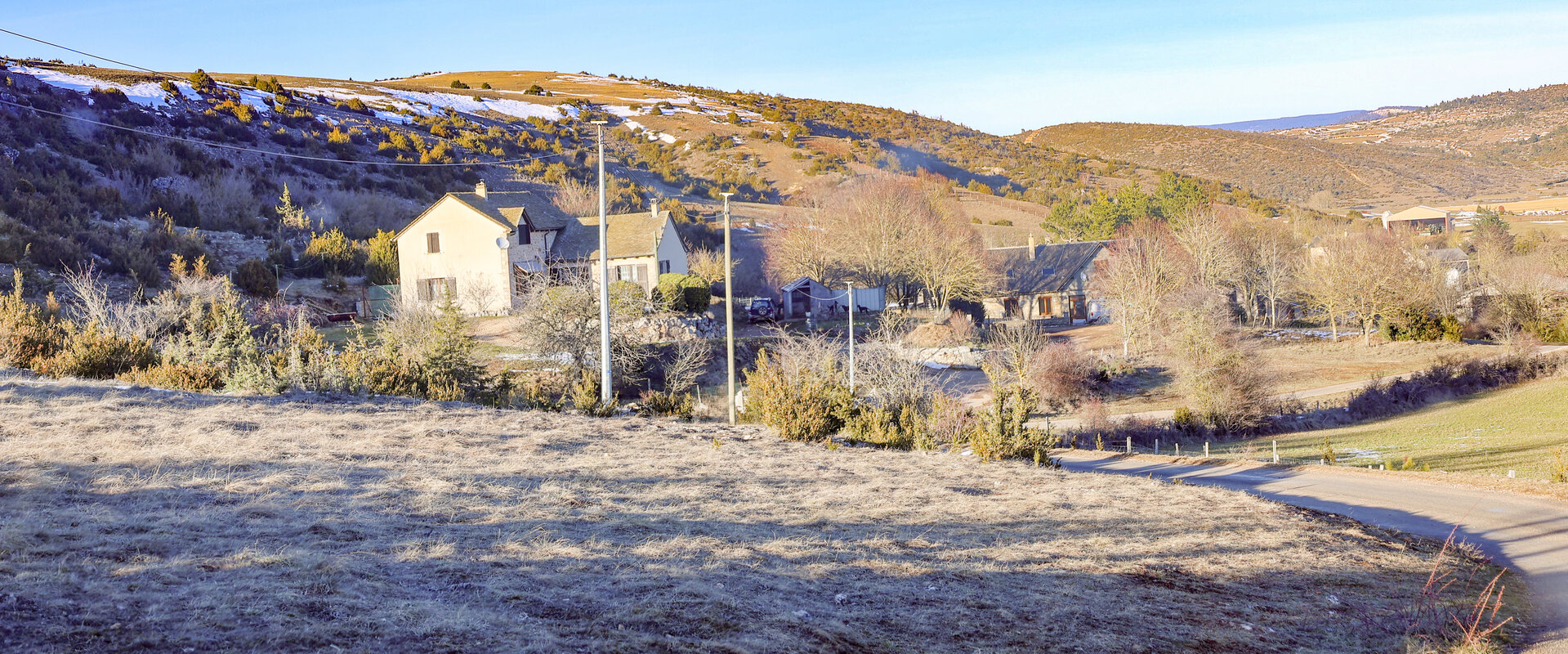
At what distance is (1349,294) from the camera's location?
178 ft

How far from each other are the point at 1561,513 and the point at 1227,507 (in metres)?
6.89

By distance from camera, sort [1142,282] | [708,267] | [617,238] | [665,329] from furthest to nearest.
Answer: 1. [1142,282]
2. [708,267]
3. [617,238]
4. [665,329]

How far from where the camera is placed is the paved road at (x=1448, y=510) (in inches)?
466

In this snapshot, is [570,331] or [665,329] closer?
[570,331]

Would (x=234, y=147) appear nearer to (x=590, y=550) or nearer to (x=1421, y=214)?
(x=590, y=550)

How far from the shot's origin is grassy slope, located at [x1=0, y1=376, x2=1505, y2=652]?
6.31 meters

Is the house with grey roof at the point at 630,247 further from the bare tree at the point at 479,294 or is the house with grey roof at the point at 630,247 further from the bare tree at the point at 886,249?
the bare tree at the point at 886,249

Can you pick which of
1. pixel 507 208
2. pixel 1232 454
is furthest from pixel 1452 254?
pixel 507 208

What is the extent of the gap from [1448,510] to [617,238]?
125 ft

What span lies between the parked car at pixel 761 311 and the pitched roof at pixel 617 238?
6403 millimetres

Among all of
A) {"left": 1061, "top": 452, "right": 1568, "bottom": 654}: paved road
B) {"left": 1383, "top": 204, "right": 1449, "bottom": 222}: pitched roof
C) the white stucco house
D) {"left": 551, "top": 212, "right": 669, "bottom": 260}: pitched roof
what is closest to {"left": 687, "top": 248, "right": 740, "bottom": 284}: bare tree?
{"left": 551, "top": 212, "right": 669, "bottom": 260}: pitched roof

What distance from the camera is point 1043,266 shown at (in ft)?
225

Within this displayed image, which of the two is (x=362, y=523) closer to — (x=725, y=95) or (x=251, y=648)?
(x=251, y=648)

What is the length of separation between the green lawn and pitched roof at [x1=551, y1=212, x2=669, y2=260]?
28601 mm
